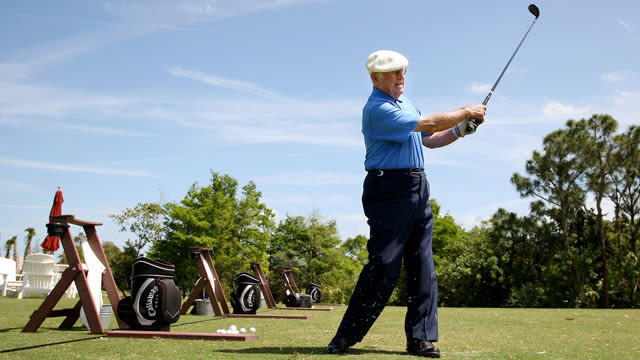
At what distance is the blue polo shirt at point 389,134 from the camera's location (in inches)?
141

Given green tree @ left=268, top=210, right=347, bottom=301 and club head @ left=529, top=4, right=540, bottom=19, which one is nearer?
club head @ left=529, top=4, right=540, bottom=19

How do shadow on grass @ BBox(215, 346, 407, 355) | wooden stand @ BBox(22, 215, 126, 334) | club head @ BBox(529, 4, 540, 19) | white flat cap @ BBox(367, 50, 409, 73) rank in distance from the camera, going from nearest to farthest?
shadow on grass @ BBox(215, 346, 407, 355), white flat cap @ BBox(367, 50, 409, 73), club head @ BBox(529, 4, 540, 19), wooden stand @ BBox(22, 215, 126, 334)

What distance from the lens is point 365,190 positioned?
3760 mm

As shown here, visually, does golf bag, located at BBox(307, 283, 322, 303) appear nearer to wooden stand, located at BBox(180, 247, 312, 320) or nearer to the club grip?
wooden stand, located at BBox(180, 247, 312, 320)

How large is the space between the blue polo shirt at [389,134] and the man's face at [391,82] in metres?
0.04

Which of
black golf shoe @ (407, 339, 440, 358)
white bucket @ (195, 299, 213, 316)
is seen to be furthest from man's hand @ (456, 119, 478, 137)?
white bucket @ (195, 299, 213, 316)

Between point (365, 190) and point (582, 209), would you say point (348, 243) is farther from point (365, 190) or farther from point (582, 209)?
point (365, 190)

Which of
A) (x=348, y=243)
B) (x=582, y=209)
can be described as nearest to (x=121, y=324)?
(x=582, y=209)

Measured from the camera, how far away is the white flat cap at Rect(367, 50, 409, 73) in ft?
12.2

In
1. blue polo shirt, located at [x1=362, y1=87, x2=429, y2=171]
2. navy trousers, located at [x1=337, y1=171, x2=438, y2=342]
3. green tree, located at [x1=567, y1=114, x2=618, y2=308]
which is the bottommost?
navy trousers, located at [x1=337, y1=171, x2=438, y2=342]

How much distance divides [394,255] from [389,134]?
0.82 meters

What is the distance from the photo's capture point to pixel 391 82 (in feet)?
12.5

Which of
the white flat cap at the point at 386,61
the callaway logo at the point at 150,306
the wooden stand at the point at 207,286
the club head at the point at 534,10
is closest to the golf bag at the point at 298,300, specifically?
the wooden stand at the point at 207,286

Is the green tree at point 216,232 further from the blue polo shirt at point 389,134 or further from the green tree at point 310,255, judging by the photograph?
the blue polo shirt at point 389,134
